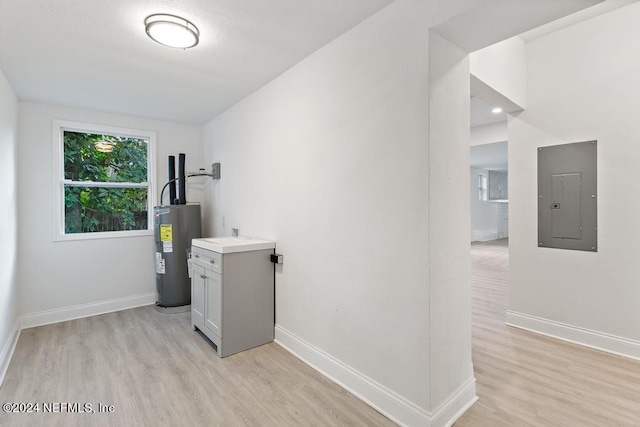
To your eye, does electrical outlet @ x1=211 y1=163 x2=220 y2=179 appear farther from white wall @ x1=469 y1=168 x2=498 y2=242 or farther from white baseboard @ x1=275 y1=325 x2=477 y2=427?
white wall @ x1=469 y1=168 x2=498 y2=242

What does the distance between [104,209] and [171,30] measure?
9.49 feet

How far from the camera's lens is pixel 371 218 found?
200 cm

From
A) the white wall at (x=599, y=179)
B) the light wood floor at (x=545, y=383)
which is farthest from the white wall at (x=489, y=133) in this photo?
the light wood floor at (x=545, y=383)

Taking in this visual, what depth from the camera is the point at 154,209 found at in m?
3.91

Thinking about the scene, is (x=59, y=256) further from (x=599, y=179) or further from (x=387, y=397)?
(x=599, y=179)

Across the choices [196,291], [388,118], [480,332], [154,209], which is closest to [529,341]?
[480,332]

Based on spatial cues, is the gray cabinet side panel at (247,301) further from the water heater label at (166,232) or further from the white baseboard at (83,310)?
the white baseboard at (83,310)

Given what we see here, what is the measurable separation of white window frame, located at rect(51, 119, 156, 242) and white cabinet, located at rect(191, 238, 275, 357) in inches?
67.6

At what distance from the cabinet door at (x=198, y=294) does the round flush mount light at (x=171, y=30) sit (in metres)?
1.91

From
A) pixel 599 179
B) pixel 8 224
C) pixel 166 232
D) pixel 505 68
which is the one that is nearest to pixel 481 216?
pixel 599 179

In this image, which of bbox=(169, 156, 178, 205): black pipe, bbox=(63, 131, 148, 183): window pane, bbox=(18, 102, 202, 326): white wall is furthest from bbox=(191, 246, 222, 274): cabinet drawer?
bbox=(63, 131, 148, 183): window pane

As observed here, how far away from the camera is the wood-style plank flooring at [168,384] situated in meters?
1.86

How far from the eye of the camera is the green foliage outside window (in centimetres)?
374

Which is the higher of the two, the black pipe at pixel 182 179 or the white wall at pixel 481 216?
the black pipe at pixel 182 179
